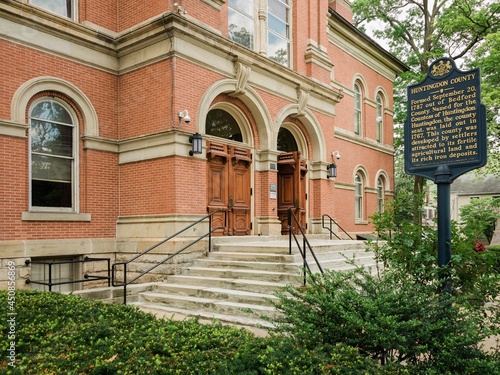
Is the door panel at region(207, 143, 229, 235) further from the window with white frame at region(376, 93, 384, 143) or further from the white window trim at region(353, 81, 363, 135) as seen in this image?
the window with white frame at region(376, 93, 384, 143)

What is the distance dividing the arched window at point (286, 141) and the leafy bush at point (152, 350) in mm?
10205

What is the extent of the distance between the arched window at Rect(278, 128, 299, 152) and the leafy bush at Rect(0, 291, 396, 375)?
33.5ft

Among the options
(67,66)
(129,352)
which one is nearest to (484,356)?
(129,352)

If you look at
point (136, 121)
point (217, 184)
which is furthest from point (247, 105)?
point (136, 121)

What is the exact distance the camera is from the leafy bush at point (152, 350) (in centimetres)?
376

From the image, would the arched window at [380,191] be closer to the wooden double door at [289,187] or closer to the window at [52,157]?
A: the wooden double door at [289,187]

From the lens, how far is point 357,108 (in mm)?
20797

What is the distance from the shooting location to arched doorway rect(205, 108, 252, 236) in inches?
465

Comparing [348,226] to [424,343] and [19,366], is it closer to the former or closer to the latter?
[424,343]

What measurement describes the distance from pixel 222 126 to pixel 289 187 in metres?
3.37

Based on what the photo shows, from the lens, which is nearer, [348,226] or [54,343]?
[54,343]

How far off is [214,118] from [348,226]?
9203 mm

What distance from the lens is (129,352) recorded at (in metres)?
4.19

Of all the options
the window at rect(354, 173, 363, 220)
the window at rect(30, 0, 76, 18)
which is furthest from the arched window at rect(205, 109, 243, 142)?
the window at rect(354, 173, 363, 220)
